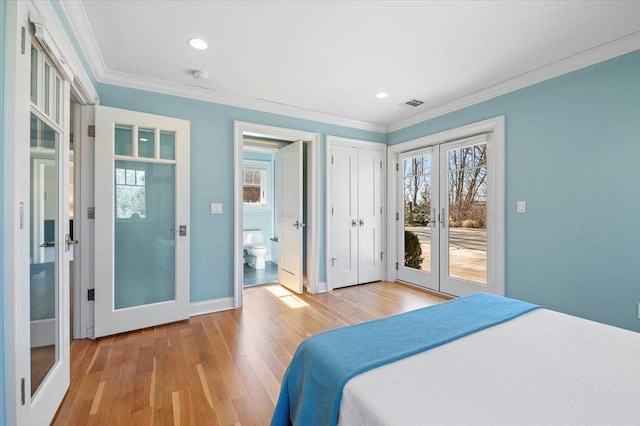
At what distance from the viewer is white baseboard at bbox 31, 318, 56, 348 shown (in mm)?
1512

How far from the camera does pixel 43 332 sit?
162 centimetres

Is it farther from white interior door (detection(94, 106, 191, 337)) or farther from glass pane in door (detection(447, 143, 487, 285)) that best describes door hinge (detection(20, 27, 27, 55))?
glass pane in door (detection(447, 143, 487, 285))

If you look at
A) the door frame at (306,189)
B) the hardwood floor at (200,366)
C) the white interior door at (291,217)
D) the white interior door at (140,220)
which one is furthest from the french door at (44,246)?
the white interior door at (291,217)

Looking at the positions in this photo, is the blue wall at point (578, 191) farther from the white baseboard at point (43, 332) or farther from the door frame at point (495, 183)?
the white baseboard at point (43, 332)

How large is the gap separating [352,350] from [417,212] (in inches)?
137

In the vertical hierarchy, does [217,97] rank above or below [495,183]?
above

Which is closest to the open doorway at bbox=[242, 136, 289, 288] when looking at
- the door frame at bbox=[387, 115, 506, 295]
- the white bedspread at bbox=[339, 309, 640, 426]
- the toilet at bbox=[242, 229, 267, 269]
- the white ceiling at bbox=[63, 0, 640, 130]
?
the toilet at bbox=[242, 229, 267, 269]

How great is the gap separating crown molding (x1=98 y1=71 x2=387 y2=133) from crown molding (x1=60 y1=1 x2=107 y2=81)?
18cm

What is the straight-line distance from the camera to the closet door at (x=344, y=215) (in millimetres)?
4250

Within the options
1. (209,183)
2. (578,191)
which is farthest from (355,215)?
(578,191)

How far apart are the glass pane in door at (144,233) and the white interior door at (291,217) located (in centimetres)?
160

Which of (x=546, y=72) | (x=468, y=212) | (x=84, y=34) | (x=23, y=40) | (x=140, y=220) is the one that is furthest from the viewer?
(x=468, y=212)

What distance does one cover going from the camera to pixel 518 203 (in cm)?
303

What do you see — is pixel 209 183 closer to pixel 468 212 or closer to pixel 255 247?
pixel 255 247
